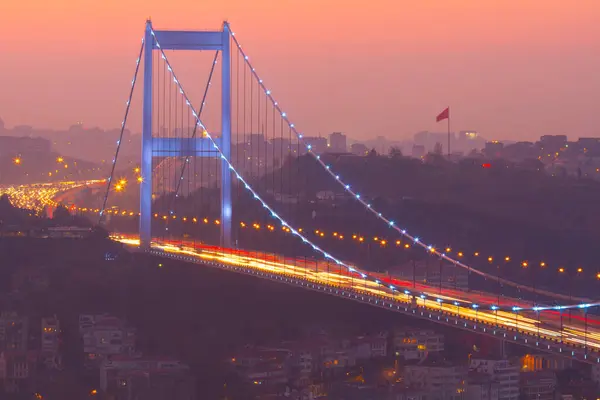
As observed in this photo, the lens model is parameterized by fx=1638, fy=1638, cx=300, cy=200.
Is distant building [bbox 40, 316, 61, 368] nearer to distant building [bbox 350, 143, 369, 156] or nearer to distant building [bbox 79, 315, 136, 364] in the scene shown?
distant building [bbox 79, 315, 136, 364]

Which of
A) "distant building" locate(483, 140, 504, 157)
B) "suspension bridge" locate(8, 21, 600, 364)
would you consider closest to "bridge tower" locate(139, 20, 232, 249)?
"suspension bridge" locate(8, 21, 600, 364)

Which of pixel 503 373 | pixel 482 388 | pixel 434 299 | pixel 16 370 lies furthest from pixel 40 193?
pixel 482 388

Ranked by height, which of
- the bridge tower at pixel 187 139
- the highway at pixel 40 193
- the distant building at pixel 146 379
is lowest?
the distant building at pixel 146 379

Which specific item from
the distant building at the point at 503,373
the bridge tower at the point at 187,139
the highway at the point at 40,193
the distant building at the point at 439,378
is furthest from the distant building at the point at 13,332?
the highway at the point at 40,193

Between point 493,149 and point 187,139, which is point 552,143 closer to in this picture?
point 493,149

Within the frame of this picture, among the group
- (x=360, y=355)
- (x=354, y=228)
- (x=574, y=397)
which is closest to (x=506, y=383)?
(x=574, y=397)

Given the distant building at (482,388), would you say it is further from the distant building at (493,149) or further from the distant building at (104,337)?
the distant building at (493,149)
